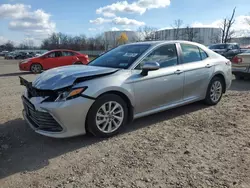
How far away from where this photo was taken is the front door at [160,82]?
13.0 ft

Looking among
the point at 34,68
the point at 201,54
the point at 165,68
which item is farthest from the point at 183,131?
the point at 34,68

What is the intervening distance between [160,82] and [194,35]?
6317 cm

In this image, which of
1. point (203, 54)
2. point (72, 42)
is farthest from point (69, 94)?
point (72, 42)

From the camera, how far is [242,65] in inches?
351

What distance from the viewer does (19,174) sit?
2.79 m

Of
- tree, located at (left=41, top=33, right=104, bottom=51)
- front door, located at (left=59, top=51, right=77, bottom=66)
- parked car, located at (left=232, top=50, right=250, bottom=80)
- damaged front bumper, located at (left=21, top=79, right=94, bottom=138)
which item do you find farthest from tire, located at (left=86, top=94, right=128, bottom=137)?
tree, located at (left=41, top=33, right=104, bottom=51)

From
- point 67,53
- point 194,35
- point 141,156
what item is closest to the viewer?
point 141,156

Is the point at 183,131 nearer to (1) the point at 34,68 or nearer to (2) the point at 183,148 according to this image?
(2) the point at 183,148

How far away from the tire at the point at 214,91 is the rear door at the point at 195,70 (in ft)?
0.67

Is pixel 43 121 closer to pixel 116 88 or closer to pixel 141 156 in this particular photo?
pixel 116 88

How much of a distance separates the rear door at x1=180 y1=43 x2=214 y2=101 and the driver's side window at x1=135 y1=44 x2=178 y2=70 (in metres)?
0.25

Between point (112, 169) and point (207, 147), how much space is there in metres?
1.45

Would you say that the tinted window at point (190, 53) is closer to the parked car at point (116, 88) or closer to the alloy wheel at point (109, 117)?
the parked car at point (116, 88)

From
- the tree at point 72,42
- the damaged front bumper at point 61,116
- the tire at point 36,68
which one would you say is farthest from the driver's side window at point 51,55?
the tree at point 72,42
